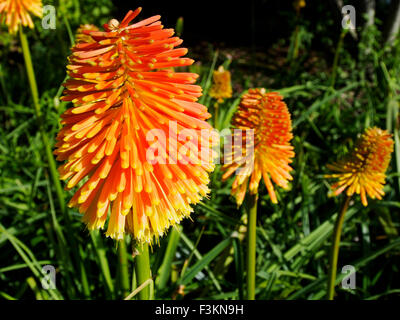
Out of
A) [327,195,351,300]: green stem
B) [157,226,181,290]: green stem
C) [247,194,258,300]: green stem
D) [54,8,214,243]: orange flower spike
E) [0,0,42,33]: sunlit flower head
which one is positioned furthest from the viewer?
[0,0,42,33]: sunlit flower head

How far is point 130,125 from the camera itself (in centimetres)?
134

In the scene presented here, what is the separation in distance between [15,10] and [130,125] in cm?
184

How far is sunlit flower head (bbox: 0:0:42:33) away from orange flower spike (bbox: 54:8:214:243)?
1554 millimetres

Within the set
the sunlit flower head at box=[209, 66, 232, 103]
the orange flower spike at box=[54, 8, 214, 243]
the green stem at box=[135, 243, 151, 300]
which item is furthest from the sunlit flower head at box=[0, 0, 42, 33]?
the green stem at box=[135, 243, 151, 300]

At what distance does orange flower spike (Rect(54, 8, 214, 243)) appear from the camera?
1272 mm

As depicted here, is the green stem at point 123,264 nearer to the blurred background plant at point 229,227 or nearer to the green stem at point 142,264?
the blurred background plant at point 229,227

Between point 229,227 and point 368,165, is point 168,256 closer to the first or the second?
point 229,227

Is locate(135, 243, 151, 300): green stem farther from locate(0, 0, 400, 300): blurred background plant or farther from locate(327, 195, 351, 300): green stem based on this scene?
locate(327, 195, 351, 300): green stem

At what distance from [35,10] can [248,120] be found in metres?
1.82

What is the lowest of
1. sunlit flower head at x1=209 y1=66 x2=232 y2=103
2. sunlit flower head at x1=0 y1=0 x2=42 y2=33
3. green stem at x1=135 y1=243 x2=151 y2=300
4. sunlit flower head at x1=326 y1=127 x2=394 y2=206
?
green stem at x1=135 y1=243 x2=151 y2=300

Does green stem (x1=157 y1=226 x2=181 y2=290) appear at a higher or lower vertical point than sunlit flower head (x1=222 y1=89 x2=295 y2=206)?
lower

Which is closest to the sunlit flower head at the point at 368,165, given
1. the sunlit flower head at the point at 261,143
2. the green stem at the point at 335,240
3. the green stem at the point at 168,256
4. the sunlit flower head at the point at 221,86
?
the green stem at the point at 335,240

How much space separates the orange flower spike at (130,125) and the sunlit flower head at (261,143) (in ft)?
1.46

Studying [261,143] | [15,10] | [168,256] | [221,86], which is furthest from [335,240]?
[15,10]
